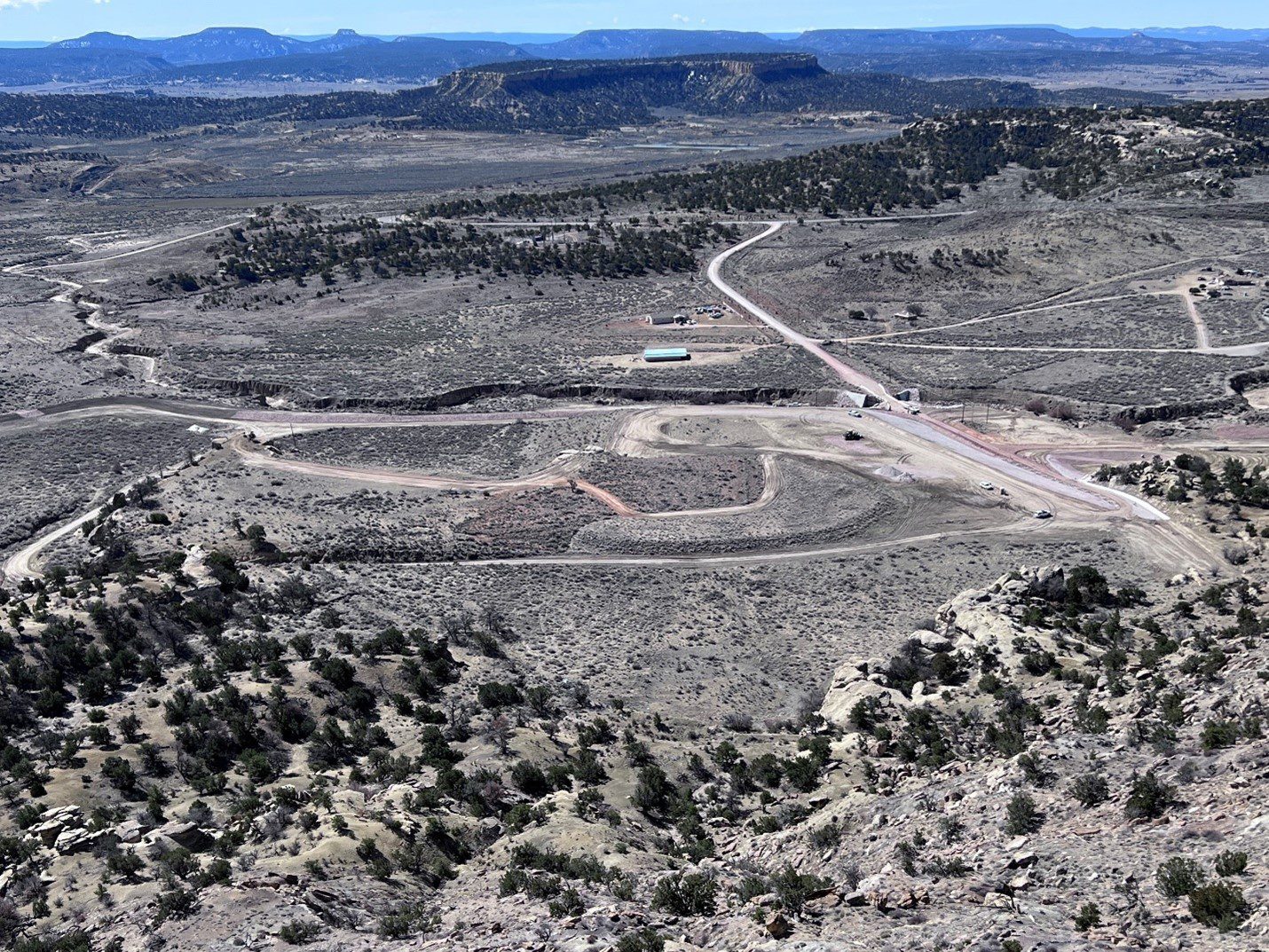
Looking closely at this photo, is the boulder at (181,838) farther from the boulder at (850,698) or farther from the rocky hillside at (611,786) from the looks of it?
the boulder at (850,698)

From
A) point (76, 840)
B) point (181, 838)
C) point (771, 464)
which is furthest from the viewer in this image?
point (771, 464)

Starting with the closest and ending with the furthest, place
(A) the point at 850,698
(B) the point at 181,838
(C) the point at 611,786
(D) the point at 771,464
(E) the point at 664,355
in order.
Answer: (B) the point at 181,838, (C) the point at 611,786, (A) the point at 850,698, (D) the point at 771,464, (E) the point at 664,355

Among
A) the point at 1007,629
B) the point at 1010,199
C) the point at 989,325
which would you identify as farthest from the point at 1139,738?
the point at 1010,199

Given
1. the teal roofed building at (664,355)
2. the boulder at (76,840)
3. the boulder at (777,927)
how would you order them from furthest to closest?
the teal roofed building at (664,355) < the boulder at (76,840) < the boulder at (777,927)

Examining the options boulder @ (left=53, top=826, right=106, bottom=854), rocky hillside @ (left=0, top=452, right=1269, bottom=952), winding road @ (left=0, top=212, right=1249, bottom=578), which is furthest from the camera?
winding road @ (left=0, top=212, right=1249, bottom=578)

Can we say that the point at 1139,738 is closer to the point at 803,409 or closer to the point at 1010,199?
the point at 803,409

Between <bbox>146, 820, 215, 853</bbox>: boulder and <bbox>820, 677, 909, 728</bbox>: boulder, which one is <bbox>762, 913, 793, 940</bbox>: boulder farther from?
<bbox>146, 820, 215, 853</bbox>: boulder

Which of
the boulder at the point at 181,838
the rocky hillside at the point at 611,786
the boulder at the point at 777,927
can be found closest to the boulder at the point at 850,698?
the rocky hillside at the point at 611,786

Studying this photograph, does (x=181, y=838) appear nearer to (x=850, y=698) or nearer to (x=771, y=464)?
(x=850, y=698)

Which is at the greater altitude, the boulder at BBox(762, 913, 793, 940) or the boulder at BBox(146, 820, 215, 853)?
the boulder at BBox(762, 913, 793, 940)

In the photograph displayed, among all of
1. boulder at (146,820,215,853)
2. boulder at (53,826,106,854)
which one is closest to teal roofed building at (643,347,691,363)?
boulder at (146,820,215,853)

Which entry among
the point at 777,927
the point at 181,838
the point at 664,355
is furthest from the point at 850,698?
the point at 664,355
